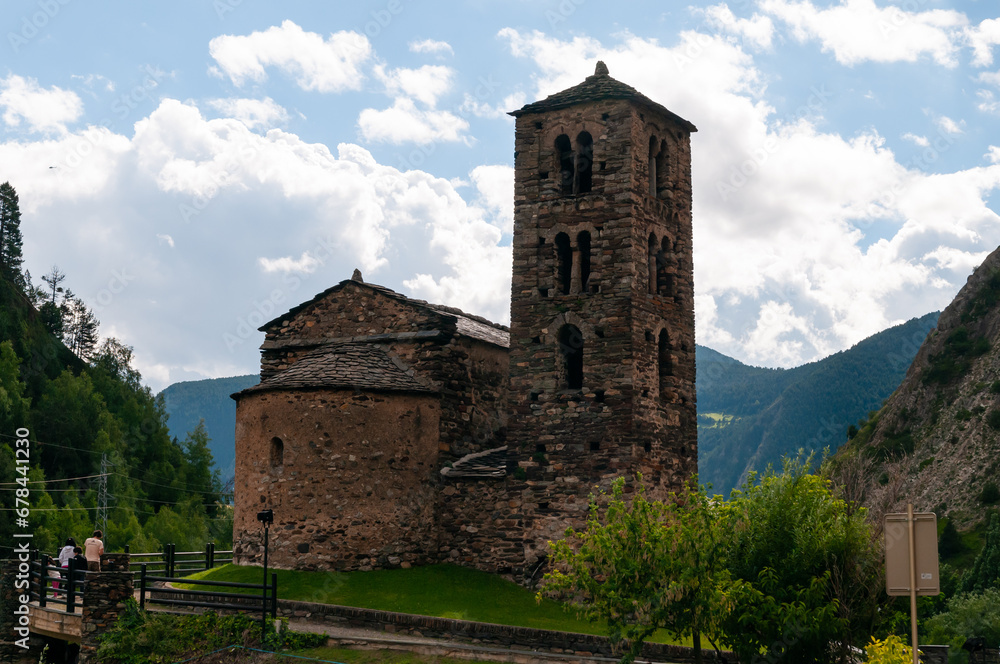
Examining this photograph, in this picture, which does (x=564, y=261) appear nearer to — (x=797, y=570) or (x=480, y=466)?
(x=480, y=466)

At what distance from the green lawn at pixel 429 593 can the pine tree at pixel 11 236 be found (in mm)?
76239

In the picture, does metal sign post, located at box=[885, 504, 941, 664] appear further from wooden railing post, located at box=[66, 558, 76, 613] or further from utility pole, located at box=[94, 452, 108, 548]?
utility pole, located at box=[94, 452, 108, 548]

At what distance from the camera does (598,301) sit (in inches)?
1128

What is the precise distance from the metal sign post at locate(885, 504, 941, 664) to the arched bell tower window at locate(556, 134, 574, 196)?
63.8 feet

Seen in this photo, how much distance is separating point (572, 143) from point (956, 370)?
72631mm

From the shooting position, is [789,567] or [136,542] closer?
[789,567]

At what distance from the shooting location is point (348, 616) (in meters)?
24.4

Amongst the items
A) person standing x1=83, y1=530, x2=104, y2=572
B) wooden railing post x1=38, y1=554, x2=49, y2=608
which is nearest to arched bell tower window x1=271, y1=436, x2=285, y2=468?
person standing x1=83, y1=530, x2=104, y2=572

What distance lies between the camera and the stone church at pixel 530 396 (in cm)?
2786

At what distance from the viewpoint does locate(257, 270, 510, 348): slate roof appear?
104 ft

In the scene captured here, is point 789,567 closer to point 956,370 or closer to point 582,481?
point 582,481

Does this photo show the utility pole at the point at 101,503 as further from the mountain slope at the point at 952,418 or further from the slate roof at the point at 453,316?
the mountain slope at the point at 952,418

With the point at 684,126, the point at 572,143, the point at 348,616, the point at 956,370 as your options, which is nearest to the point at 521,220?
the point at 572,143

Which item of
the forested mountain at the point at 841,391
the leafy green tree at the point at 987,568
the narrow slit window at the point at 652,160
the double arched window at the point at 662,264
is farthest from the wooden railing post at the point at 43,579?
the forested mountain at the point at 841,391
